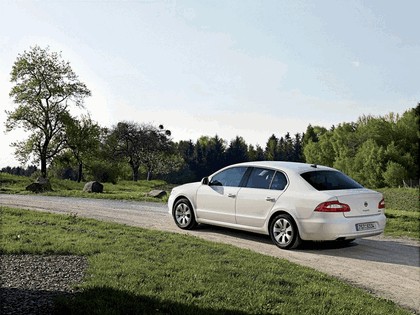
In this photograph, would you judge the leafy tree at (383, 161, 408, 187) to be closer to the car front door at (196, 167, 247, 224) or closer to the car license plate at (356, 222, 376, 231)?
the car front door at (196, 167, 247, 224)

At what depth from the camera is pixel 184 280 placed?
6.35 meters

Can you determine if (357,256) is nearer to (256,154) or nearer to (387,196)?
(387,196)

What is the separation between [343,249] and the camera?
32.6 ft

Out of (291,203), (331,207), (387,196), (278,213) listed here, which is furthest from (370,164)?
(331,207)

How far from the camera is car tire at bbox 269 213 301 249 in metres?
9.37

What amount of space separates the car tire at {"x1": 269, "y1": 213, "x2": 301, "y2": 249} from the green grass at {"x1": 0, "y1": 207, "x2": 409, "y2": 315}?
1.10 meters

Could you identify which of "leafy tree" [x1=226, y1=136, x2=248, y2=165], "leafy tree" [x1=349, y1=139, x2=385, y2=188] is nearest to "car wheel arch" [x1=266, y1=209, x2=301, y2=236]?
"leafy tree" [x1=349, y1=139, x2=385, y2=188]

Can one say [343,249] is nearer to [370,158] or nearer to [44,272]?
[44,272]

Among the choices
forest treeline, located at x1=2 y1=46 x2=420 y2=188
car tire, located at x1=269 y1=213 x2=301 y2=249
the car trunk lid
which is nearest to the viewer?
the car trunk lid

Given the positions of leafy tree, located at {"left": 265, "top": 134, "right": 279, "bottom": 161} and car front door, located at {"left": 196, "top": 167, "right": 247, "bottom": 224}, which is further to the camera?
leafy tree, located at {"left": 265, "top": 134, "right": 279, "bottom": 161}

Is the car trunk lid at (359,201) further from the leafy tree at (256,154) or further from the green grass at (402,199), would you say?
the leafy tree at (256,154)

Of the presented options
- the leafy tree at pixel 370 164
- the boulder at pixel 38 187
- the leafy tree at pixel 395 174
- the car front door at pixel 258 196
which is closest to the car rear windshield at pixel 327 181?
the car front door at pixel 258 196

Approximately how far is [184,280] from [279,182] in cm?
410

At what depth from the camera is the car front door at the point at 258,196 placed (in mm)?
9750
